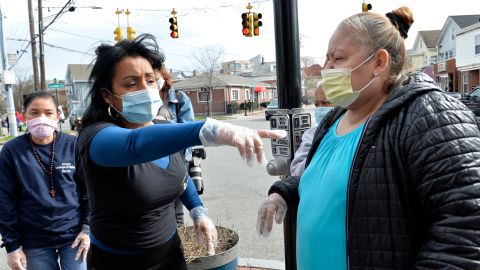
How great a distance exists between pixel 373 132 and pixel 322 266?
658mm

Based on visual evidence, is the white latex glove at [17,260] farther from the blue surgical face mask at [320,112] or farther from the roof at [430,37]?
the roof at [430,37]

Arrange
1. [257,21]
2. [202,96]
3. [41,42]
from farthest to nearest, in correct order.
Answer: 1. [202,96]
2. [41,42]
3. [257,21]

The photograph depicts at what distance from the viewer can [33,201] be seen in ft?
9.46

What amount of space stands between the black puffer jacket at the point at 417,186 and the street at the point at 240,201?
1.72 metres

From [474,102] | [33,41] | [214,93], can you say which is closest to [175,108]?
[474,102]

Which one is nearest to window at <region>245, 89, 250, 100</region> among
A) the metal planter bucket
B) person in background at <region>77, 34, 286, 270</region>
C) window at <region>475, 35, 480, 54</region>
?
window at <region>475, 35, 480, 54</region>

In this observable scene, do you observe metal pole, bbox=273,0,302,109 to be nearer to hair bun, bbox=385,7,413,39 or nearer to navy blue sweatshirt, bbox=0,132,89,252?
hair bun, bbox=385,7,413,39

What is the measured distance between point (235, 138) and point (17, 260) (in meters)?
2.31

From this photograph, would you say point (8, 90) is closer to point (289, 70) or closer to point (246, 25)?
point (246, 25)

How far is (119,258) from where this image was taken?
6.66 feet

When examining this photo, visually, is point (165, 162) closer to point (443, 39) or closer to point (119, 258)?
point (119, 258)

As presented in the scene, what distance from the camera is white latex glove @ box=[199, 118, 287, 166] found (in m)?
1.32

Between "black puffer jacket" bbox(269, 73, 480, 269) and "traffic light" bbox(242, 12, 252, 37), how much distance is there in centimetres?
1305

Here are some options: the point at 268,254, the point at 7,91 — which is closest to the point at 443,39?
the point at 7,91
